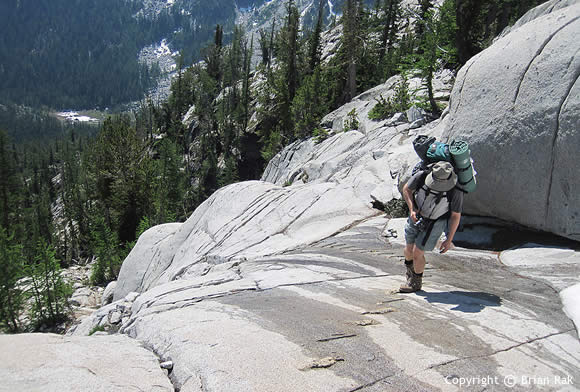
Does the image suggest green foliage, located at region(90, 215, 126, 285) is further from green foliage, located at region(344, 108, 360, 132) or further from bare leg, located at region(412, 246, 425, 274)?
bare leg, located at region(412, 246, 425, 274)

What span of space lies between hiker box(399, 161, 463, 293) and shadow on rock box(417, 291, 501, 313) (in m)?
0.32

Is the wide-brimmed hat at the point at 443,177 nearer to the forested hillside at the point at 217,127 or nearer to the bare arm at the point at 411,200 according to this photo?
the bare arm at the point at 411,200

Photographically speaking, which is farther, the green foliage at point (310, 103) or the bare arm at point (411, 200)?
the green foliage at point (310, 103)

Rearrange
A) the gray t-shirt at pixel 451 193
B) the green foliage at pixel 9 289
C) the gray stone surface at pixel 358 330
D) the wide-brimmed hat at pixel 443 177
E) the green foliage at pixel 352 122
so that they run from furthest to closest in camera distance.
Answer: the green foliage at pixel 352 122
the green foliage at pixel 9 289
the gray t-shirt at pixel 451 193
the wide-brimmed hat at pixel 443 177
the gray stone surface at pixel 358 330

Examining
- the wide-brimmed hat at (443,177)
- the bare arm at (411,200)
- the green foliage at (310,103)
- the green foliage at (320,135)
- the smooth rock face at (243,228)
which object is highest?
the green foliage at (310,103)

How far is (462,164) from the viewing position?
4.62 metres

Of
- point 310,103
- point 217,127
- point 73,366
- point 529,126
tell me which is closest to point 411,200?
point 529,126

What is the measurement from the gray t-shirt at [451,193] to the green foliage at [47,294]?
75.5 ft

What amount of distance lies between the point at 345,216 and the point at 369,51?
97.1 ft

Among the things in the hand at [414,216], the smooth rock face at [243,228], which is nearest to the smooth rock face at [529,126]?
the hand at [414,216]

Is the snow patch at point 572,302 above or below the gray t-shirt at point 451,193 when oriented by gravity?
below

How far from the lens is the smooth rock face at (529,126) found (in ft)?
21.1

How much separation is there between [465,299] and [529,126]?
4.40 meters

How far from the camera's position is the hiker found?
461cm
